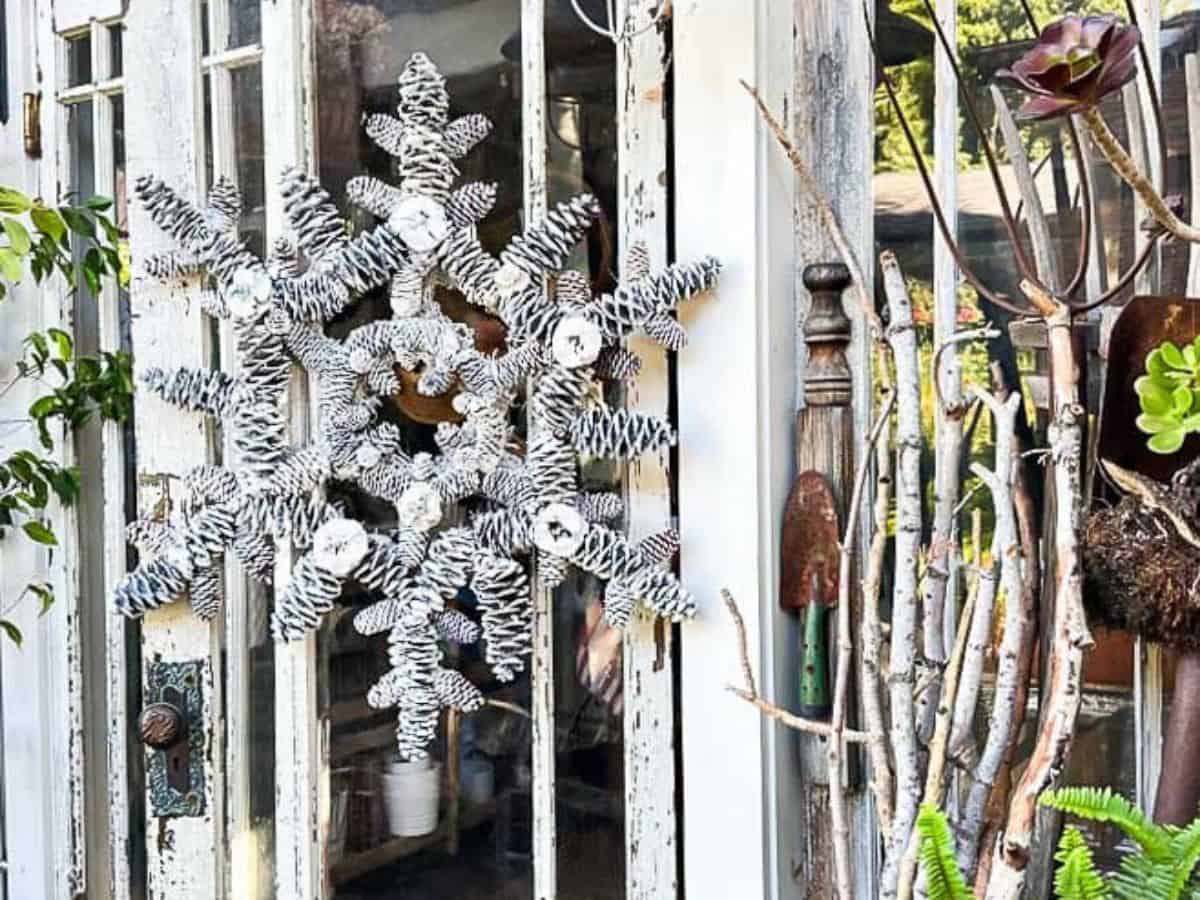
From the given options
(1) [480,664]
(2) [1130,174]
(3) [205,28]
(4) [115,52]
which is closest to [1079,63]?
(2) [1130,174]

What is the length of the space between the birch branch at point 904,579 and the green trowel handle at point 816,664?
0.50 ft

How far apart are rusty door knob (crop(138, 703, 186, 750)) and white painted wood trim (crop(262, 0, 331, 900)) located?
0.47 feet

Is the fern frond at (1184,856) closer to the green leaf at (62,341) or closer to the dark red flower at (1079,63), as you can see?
the dark red flower at (1079,63)

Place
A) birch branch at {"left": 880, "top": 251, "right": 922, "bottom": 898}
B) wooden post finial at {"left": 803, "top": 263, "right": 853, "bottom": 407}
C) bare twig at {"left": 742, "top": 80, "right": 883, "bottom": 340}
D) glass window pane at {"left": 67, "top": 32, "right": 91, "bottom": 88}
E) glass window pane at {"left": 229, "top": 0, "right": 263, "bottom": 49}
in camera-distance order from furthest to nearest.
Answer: glass window pane at {"left": 67, "top": 32, "right": 91, "bottom": 88} → glass window pane at {"left": 229, "top": 0, "right": 263, "bottom": 49} → wooden post finial at {"left": 803, "top": 263, "right": 853, "bottom": 407} → bare twig at {"left": 742, "top": 80, "right": 883, "bottom": 340} → birch branch at {"left": 880, "top": 251, "right": 922, "bottom": 898}

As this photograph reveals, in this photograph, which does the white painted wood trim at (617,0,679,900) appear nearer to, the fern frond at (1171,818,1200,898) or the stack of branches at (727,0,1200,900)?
the stack of branches at (727,0,1200,900)

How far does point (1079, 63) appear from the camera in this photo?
0.80 m

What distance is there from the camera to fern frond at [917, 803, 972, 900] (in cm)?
87

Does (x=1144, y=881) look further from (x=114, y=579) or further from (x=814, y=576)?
(x=114, y=579)

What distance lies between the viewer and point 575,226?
1.26 m

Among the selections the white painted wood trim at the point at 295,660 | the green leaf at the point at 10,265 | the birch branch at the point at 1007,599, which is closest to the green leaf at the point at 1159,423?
the birch branch at the point at 1007,599

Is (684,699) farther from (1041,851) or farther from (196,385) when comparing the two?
(196,385)

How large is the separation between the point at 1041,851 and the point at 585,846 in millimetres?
499

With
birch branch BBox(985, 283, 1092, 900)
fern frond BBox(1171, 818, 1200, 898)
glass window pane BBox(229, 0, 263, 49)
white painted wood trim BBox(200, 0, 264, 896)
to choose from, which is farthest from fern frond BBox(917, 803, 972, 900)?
glass window pane BBox(229, 0, 263, 49)

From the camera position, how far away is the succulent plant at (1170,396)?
35.4 inches
